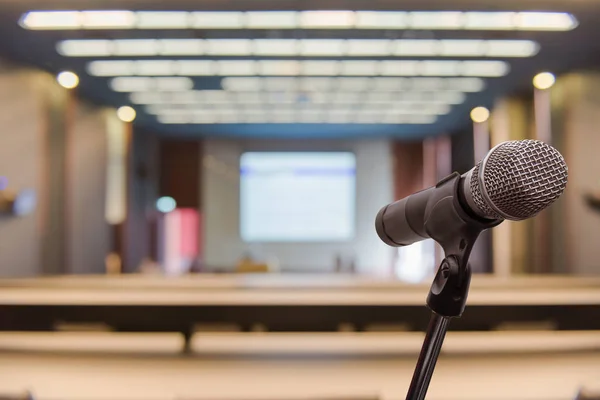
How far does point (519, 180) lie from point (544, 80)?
327cm

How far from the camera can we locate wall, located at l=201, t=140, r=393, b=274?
6.25 metres

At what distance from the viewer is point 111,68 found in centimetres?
395

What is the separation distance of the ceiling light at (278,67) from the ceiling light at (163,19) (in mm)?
1009

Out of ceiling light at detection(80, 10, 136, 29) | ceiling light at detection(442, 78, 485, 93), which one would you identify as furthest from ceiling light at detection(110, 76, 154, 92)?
ceiling light at detection(442, 78, 485, 93)

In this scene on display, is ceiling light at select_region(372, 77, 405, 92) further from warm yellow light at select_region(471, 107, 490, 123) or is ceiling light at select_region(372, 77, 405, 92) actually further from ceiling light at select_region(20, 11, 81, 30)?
ceiling light at select_region(20, 11, 81, 30)

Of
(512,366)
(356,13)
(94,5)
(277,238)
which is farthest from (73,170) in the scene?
(277,238)

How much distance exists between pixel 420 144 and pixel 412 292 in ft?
11.4

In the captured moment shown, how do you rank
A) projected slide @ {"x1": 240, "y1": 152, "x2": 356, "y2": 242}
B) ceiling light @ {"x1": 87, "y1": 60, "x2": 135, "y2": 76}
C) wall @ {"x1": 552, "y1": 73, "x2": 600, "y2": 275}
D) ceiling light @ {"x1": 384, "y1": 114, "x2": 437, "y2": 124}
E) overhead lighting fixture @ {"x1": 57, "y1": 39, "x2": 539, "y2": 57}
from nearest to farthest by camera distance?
wall @ {"x1": 552, "y1": 73, "x2": 600, "y2": 275}
overhead lighting fixture @ {"x1": 57, "y1": 39, "x2": 539, "y2": 57}
ceiling light @ {"x1": 87, "y1": 60, "x2": 135, "y2": 76}
ceiling light @ {"x1": 384, "y1": 114, "x2": 437, "y2": 124}
projected slide @ {"x1": 240, "y1": 152, "x2": 356, "y2": 242}

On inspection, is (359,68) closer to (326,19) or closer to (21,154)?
(326,19)

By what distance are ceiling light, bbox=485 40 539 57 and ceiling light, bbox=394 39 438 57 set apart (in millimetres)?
437

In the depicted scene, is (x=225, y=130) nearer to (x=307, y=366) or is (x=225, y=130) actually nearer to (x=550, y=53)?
(x=550, y=53)

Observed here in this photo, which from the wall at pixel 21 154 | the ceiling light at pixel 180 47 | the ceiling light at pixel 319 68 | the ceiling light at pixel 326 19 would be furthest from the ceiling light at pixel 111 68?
the ceiling light at pixel 326 19

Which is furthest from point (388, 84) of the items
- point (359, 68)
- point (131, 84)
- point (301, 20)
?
point (131, 84)

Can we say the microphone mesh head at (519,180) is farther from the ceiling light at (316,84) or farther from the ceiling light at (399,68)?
the ceiling light at (316,84)
